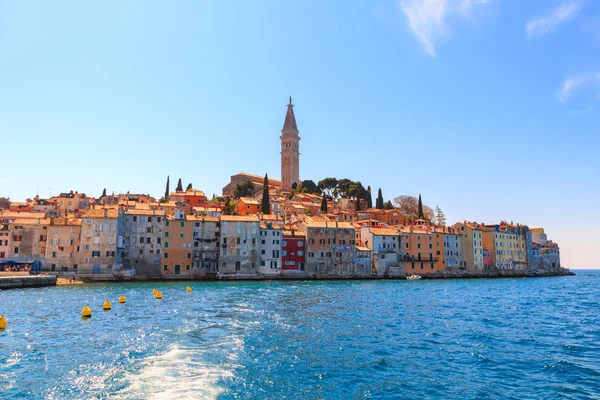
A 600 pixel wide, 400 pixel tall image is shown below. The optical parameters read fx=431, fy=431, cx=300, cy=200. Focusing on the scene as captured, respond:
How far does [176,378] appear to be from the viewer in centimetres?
1377

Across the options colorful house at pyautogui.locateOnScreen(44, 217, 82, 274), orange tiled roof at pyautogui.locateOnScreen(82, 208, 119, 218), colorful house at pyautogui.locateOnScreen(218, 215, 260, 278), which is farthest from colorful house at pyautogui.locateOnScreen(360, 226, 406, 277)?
colorful house at pyautogui.locateOnScreen(44, 217, 82, 274)

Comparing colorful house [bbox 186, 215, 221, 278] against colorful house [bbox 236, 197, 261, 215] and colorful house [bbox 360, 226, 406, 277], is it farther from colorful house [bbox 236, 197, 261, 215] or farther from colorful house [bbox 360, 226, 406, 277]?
colorful house [bbox 360, 226, 406, 277]

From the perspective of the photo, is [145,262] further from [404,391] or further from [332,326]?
[404,391]

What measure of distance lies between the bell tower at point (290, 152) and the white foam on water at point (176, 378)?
112917mm

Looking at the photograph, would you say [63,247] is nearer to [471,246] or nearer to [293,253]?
[293,253]

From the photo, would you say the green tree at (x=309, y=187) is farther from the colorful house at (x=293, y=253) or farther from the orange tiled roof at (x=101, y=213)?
the orange tiled roof at (x=101, y=213)

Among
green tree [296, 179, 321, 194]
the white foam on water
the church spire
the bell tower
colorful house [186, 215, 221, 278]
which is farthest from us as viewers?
the church spire

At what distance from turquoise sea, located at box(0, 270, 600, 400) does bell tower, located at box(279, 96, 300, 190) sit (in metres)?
99.9

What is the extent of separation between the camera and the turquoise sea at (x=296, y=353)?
13039mm

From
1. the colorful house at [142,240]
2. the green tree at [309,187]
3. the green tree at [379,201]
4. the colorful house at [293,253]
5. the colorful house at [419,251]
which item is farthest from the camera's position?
the green tree at [309,187]

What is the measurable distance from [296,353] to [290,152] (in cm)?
11453

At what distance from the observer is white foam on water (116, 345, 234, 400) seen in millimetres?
12359

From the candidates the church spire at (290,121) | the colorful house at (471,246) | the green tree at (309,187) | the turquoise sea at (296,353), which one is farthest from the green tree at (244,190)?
the turquoise sea at (296,353)

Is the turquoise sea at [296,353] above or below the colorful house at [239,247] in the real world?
below
